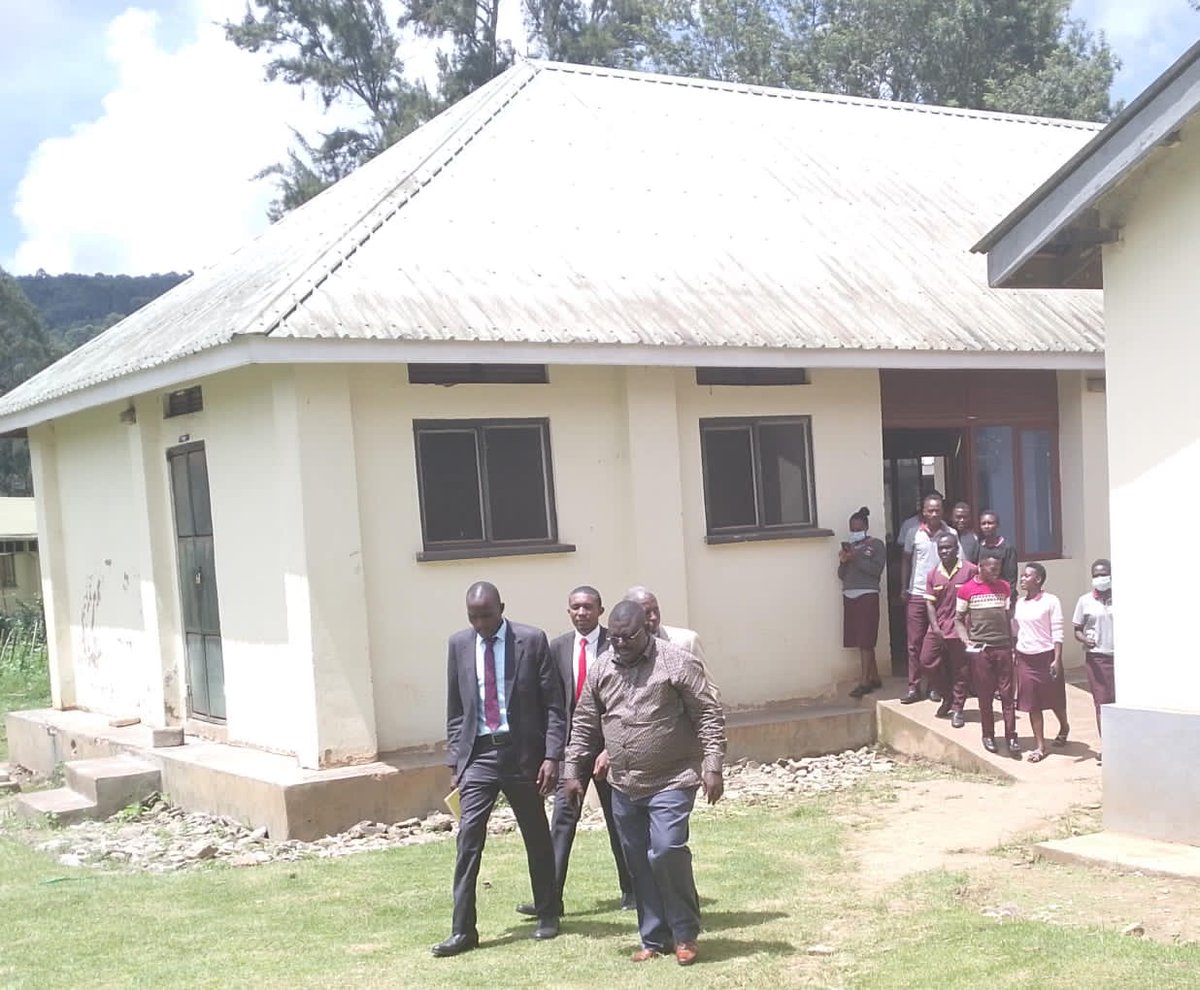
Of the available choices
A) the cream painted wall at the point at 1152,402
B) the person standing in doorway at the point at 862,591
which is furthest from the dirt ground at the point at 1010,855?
the person standing in doorway at the point at 862,591

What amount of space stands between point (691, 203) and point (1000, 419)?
3561mm

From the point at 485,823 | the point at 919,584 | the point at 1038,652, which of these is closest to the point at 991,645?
the point at 1038,652

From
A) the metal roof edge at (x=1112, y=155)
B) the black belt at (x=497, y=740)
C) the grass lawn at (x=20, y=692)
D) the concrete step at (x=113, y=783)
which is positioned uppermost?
the metal roof edge at (x=1112, y=155)

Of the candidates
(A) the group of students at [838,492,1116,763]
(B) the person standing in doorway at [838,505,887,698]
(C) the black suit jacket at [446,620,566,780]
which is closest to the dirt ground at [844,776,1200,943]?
(A) the group of students at [838,492,1116,763]

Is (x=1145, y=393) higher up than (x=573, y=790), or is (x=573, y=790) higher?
(x=1145, y=393)

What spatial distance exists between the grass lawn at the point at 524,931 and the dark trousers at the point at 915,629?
8.54 ft

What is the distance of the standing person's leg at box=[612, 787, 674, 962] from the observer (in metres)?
6.46

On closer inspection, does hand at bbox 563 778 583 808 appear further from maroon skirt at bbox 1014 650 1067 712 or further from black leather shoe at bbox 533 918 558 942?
maroon skirt at bbox 1014 650 1067 712

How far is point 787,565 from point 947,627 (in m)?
1.48

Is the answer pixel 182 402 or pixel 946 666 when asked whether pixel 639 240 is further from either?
pixel 946 666

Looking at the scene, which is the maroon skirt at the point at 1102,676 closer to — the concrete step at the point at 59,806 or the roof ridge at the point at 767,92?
the concrete step at the point at 59,806

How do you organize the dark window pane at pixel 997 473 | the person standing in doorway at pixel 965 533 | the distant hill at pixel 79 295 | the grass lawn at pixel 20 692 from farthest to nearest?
1. the distant hill at pixel 79 295
2. the grass lawn at pixel 20 692
3. the dark window pane at pixel 997 473
4. the person standing in doorway at pixel 965 533

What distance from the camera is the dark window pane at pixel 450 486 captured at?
10898 millimetres

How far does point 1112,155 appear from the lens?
7477 mm
